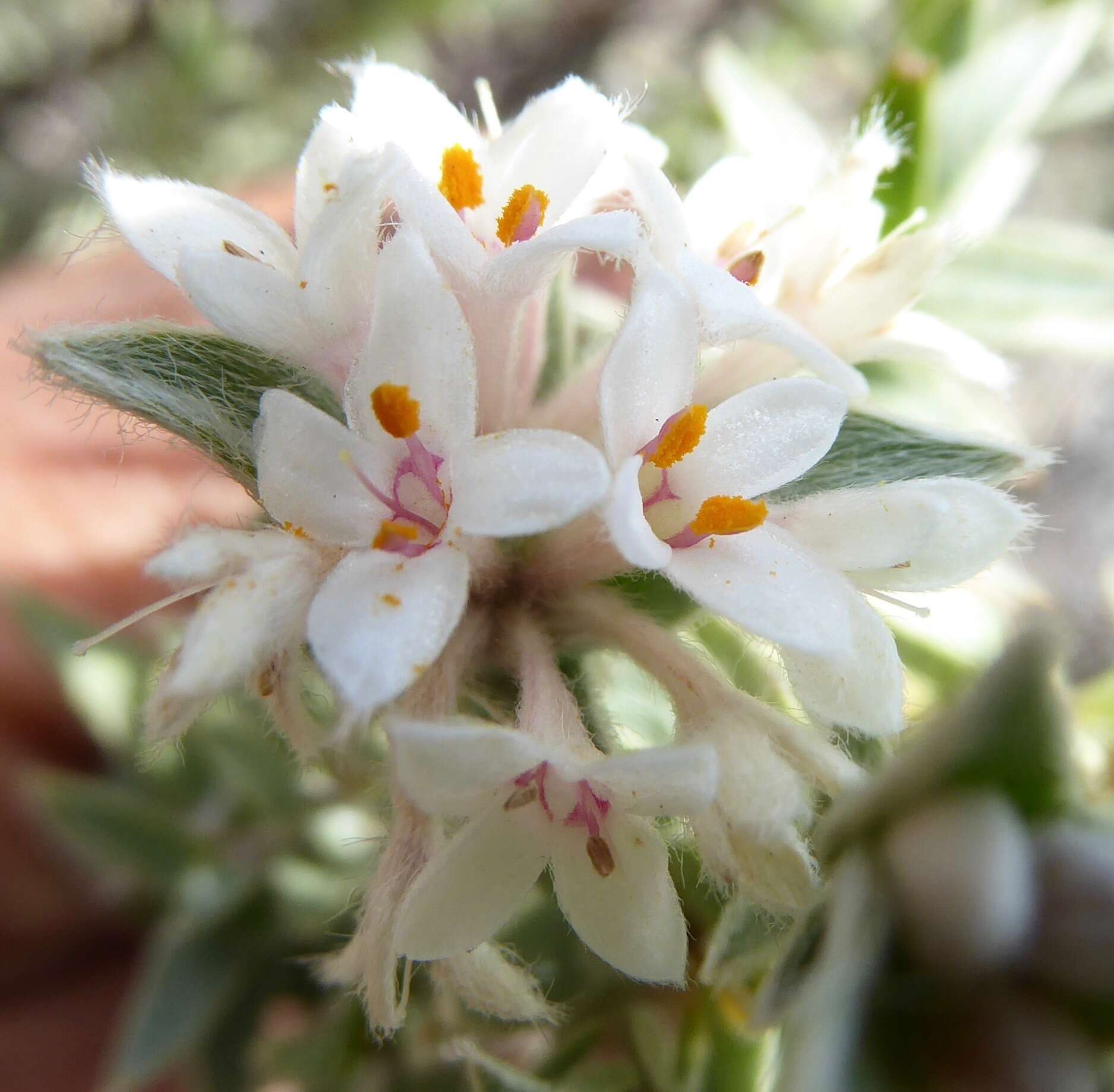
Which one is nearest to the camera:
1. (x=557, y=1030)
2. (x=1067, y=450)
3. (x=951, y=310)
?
(x=557, y=1030)

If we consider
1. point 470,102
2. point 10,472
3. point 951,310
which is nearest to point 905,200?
point 951,310

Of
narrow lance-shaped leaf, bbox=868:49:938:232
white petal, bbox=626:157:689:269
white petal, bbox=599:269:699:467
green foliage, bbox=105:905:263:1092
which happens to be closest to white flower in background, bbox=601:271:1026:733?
white petal, bbox=599:269:699:467

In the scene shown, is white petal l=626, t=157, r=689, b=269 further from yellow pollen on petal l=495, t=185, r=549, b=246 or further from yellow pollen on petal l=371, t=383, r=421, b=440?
yellow pollen on petal l=371, t=383, r=421, b=440

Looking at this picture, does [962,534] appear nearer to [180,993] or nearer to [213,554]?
[213,554]

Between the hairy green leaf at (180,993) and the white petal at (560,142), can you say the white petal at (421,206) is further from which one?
the hairy green leaf at (180,993)

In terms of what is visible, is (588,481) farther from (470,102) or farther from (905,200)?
(470,102)

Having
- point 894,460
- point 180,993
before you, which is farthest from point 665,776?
point 180,993

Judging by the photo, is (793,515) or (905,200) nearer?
(793,515)

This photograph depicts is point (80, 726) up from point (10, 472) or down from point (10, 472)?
down
